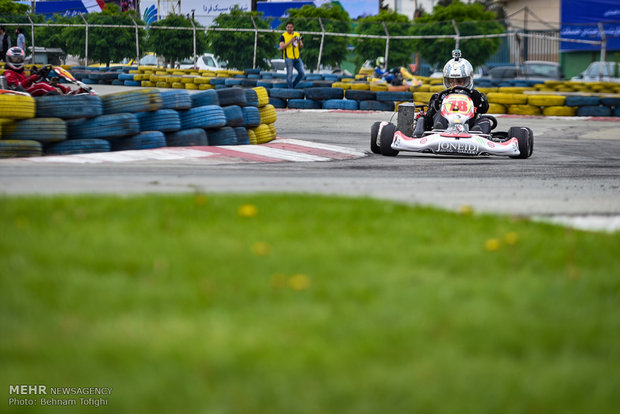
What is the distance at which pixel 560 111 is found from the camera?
17.9m

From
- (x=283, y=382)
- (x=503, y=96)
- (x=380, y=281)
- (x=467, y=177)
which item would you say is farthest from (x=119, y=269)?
(x=503, y=96)

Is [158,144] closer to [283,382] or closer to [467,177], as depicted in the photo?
[467,177]

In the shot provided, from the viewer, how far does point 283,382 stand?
8.08ft

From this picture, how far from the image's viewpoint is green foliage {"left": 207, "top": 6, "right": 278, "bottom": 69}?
27.0 metres

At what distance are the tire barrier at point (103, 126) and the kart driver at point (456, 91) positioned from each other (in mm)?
3453

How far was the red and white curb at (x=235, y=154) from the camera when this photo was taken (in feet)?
27.9

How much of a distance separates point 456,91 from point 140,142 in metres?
3.93

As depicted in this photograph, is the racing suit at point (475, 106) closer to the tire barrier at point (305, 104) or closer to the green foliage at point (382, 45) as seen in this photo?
the tire barrier at point (305, 104)

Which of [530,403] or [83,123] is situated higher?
[83,123]

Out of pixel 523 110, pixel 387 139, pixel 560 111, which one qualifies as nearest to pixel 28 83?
pixel 387 139

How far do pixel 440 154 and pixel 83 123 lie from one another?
4.18m

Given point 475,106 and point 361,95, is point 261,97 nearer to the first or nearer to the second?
point 475,106

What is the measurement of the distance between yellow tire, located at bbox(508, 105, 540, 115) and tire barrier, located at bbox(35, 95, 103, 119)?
11.2m

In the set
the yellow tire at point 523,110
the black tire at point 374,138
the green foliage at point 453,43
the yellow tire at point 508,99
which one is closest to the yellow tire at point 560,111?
the yellow tire at point 523,110
